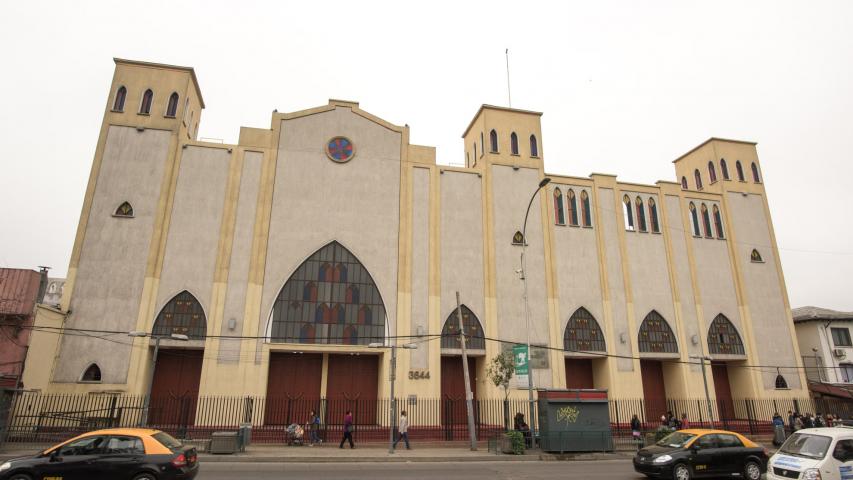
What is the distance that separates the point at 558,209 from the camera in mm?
34688

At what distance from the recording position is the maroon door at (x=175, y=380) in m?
27.4

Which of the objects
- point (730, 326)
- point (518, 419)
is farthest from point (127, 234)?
point (730, 326)

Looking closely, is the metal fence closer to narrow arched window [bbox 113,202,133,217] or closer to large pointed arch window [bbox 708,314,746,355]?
large pointed arch window [bbox 708,314,746,355]

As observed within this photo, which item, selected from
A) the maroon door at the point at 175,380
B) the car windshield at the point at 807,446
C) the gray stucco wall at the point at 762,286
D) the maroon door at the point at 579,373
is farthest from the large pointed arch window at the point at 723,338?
the maroon door at the point at 175,380

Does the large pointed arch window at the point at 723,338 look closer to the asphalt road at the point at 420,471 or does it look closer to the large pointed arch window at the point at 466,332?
the large pointed arch window at the point at 466,332

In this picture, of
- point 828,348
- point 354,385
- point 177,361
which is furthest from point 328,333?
point 828,348

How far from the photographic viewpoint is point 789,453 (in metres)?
13.0

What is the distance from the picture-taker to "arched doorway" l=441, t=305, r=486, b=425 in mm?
29844

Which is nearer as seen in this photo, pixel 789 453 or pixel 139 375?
pixel 789 453

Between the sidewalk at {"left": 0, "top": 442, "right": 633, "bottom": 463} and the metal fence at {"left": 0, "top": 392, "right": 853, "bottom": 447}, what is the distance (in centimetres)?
145

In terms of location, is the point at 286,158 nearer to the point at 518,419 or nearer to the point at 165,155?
the point at 165,155

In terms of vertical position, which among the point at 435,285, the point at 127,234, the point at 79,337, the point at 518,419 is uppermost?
the point at 127,234

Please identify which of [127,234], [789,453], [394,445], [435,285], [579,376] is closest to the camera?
[789,453]

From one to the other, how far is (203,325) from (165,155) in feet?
33.7
